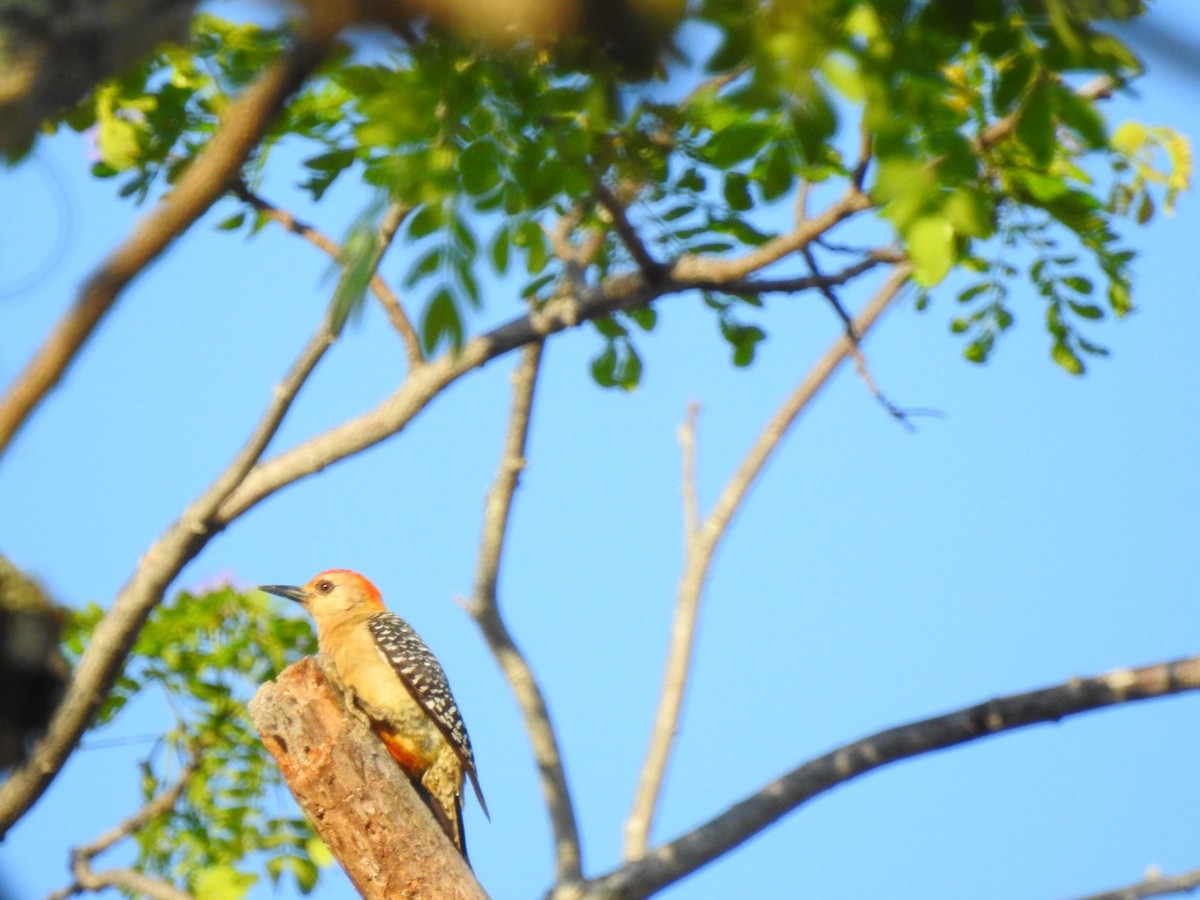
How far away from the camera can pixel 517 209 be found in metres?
3.12

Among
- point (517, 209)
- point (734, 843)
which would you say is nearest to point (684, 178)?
point (517, 209)

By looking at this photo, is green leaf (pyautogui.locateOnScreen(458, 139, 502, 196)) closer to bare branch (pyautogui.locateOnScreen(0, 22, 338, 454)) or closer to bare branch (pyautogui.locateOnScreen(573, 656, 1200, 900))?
bare branch (pyautogui.locateOnScreen(0, 22, 338, 454))

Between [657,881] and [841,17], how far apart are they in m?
2.51

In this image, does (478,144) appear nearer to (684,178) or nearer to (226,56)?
(684,178)

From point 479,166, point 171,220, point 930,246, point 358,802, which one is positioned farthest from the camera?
point 358,802

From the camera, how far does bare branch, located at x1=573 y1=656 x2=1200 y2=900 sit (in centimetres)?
301

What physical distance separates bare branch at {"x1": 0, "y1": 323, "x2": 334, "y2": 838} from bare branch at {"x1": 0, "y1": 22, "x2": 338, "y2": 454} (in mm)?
2759

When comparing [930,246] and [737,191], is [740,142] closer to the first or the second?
[930,246]

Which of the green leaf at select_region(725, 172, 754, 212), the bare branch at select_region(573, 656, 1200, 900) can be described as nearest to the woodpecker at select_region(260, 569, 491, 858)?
the bare branch at select_region(573, 656, 1200, 900)

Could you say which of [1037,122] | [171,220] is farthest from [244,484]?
[171,220]

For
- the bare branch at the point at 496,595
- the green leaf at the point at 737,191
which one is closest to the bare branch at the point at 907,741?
the green leaf at the point at 737,191

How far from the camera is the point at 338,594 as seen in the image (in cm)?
751

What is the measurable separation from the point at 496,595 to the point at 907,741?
9.56ft

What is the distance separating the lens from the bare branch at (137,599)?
13.6ft
